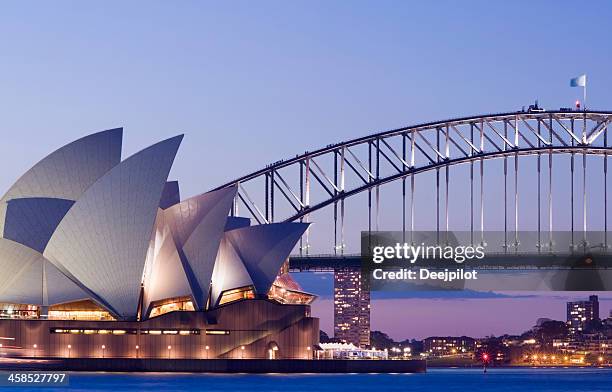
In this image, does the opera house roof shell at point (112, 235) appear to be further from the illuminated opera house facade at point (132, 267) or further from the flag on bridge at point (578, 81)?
the flag on bridge at point (578, 81)

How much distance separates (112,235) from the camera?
224 feet

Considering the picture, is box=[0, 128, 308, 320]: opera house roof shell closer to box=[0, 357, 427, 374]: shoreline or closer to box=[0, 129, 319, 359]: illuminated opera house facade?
box=[0, 129, 319, 359]: illuminated opera house facade

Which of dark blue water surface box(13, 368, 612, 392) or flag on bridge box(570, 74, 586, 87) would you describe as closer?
dark blue water surface box(13, 368, 612, 392)

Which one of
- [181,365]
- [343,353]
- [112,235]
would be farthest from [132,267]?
[343,353]

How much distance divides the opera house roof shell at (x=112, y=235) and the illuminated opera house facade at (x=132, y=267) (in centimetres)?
5

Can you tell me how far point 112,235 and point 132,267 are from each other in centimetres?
215

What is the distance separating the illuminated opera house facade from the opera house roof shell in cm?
5

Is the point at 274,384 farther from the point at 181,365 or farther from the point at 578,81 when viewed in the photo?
the point at 578,81

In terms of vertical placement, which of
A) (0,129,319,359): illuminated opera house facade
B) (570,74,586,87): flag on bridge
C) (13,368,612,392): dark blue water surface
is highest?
(570,74,586,87): flag on bridge

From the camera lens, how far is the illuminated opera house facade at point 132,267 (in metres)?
68.0

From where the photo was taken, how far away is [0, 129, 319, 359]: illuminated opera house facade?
68000 mm

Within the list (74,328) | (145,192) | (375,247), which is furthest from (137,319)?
(375,247)

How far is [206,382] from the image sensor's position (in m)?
68.4

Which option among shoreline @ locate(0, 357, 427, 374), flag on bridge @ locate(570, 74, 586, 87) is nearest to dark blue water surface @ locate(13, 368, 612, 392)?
shoreline @ locate(0, 357, 427, 374)
